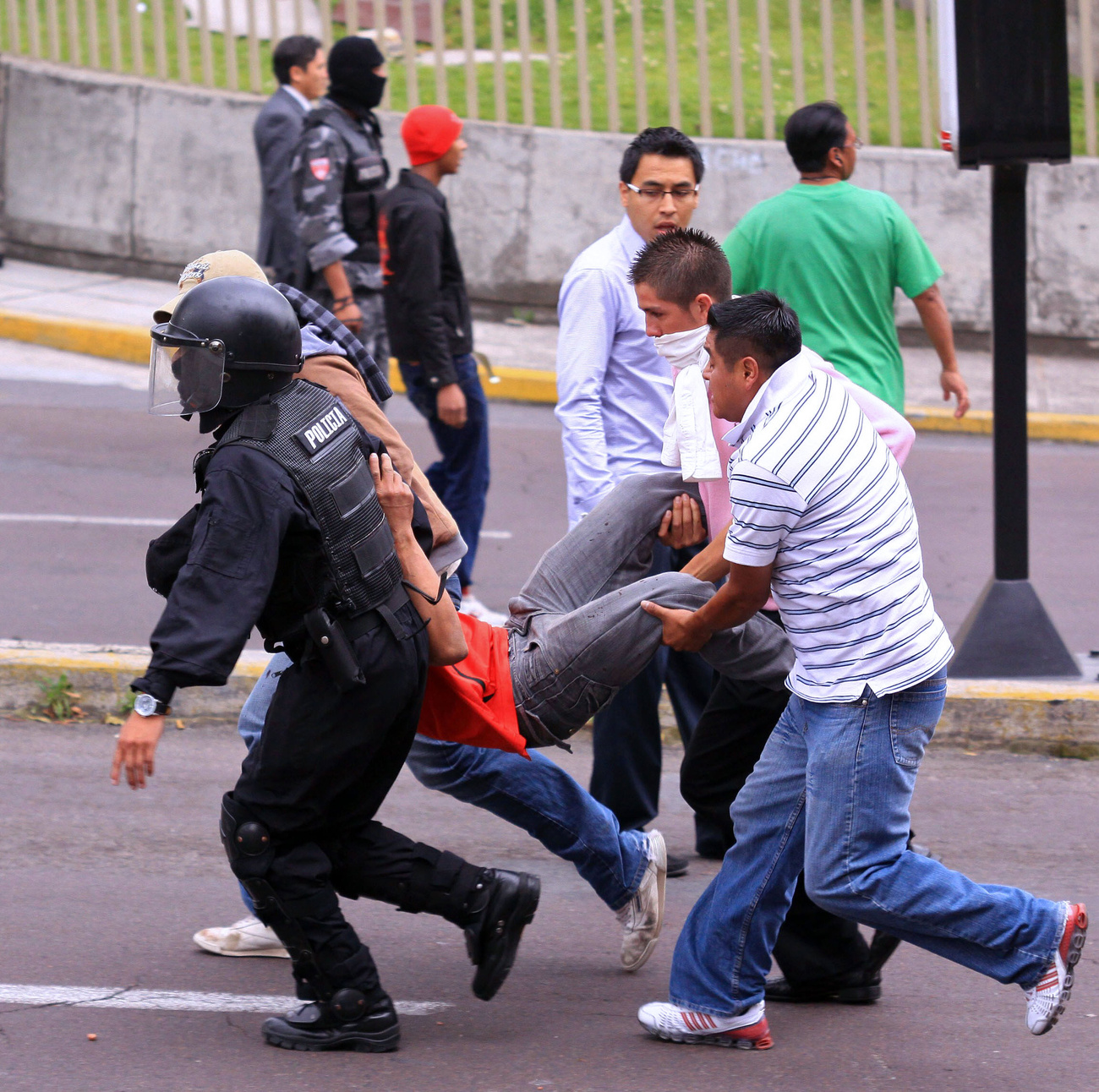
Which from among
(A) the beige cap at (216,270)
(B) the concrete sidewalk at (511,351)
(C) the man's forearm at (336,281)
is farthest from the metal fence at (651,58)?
(A) the beige cap at (216,270)

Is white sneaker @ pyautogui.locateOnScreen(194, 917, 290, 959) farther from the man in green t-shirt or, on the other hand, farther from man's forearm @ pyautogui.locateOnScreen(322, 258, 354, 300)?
man's forearm @ pyautogui.locateOnScreen(322, 258, 354, 300)

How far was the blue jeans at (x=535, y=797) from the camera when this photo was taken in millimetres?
4086

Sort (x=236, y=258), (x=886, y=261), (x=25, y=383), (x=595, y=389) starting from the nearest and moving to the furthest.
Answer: (x=236, y=258)
(x=595, y=389)
(x=886, y=261)
(x=25, y=383)

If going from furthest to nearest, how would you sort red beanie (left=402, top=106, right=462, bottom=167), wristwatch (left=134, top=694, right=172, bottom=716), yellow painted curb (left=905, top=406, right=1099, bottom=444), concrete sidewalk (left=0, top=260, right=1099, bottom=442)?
concrete sidewalk (left=0, top=260, right=1099, bottom=442)
yellow painted curb (left=905, top=406, right=1099, bottom=444)
red beanie (left=402, top=106, right=462, bottom=167)
wristwatch (left=134, top=694, right=172, bottom=716)

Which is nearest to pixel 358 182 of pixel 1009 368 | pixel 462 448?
pixel 462 448

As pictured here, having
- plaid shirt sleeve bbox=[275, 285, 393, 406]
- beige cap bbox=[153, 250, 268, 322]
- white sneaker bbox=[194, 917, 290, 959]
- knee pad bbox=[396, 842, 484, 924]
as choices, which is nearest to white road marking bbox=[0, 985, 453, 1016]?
white sneaker bbox=[194, 917, 290, 959]

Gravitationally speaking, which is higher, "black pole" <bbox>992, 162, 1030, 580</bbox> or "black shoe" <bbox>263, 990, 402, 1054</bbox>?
"black pole" <bbox>992, 162, 1030, 580</bbox>

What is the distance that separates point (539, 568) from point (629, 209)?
1513mm

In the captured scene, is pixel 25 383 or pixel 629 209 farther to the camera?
pixel 25 383

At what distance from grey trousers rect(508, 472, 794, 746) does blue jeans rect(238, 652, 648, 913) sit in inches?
10.5

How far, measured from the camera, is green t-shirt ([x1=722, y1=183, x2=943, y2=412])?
216 inches

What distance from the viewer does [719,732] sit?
4.28 meters

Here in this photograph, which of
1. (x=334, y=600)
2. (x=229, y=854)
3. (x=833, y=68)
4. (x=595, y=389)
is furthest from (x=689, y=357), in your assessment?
(x=833, y=68)

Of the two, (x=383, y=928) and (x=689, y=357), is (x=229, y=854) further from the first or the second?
(x=689, y=357)
